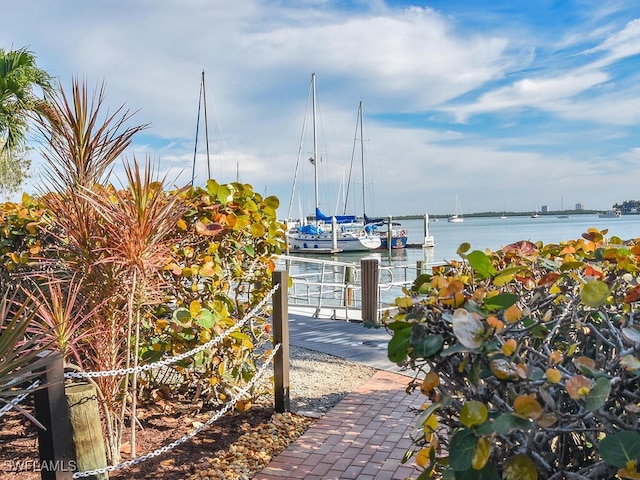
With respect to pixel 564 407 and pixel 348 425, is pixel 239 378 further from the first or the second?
pixel 564 407

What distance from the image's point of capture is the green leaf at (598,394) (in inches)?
40.4

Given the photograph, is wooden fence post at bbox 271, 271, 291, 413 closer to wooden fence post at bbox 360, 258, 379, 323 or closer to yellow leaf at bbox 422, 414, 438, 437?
yellow leaf at bbox 422, 414, 438, 437

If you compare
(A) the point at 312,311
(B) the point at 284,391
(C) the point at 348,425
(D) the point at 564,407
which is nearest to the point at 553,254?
(D) the point at 564,407

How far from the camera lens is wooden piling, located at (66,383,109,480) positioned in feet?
8.32

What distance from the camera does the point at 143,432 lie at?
11.7ft

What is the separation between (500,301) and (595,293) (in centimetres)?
24

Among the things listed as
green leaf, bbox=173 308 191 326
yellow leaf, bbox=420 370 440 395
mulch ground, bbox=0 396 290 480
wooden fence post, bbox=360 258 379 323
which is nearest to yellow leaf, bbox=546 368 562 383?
yellow leaf, bbox=420 370 440 395

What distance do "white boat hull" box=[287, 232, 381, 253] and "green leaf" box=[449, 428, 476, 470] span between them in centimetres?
4512


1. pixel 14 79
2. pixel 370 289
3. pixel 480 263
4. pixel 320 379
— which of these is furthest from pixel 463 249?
pixel 14 79

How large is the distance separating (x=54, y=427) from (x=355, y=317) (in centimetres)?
871

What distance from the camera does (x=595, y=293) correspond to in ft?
4.16

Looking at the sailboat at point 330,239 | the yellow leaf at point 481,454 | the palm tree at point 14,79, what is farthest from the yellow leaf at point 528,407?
the sailboat at point 330,239

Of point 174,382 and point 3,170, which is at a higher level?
point 3,170

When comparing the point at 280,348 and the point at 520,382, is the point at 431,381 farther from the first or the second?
the point at 280,348
